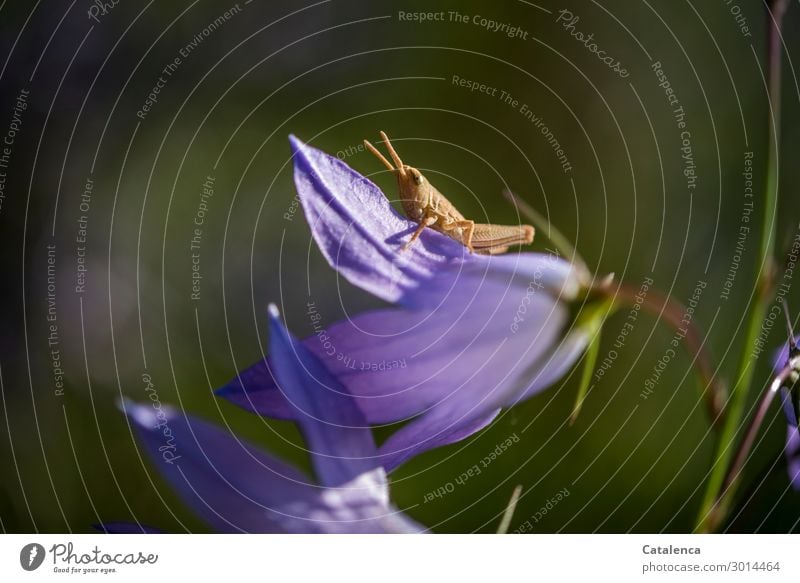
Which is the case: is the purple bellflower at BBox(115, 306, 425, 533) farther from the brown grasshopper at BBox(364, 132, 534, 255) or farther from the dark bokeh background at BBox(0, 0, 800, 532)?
the dark bokeh background at BBox(0, 0, 800, 532)

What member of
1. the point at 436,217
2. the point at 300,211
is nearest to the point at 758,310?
the point at 436,217

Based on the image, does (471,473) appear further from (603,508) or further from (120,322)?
(120,322)

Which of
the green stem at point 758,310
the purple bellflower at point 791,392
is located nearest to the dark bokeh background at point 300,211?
the green stem at point 758,310

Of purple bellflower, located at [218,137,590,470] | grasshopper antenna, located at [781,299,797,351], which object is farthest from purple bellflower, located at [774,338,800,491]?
purple bellflower, located at [218,137,590,470]
